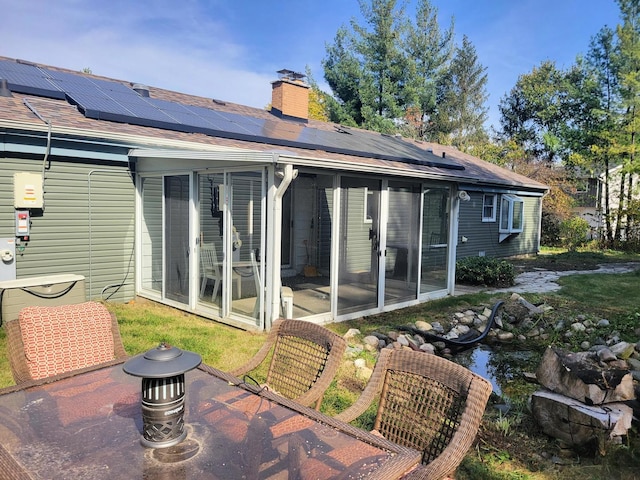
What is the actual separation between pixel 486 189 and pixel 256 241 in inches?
426

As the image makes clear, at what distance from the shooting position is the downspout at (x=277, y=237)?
5.51 meters

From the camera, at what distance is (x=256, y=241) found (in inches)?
235

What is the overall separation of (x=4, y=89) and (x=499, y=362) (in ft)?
25.5

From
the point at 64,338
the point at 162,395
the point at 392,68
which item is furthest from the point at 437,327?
the point at 392,68

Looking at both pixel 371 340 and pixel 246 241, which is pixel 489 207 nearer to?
pixel 371 340

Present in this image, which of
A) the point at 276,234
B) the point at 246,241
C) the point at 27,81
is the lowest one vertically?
the point at 246,241

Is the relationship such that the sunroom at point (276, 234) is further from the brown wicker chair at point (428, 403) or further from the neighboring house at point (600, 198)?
the neighboring house at point (600, 198)

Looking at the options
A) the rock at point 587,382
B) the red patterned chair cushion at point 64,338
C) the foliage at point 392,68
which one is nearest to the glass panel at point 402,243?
the rock at point 587,382

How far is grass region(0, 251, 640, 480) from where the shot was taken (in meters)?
3.22

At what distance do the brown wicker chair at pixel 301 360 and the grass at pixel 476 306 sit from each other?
996 millimetres

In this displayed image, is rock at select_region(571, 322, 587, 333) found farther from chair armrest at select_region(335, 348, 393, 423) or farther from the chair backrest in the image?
chair armrest at select_region(335, 348, 393, 423)

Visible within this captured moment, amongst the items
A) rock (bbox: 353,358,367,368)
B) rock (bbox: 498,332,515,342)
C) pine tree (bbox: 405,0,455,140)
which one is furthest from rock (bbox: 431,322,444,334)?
pine tree (bbox: 405,0,455,140)

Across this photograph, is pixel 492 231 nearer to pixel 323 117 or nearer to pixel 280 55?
pixel 323 117

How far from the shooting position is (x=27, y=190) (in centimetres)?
616
